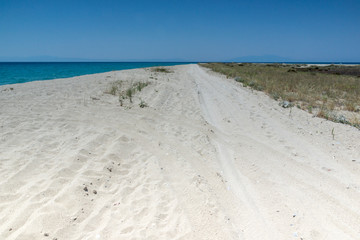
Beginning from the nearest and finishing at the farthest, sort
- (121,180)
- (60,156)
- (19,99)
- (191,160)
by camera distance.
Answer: (121,180), (60,156), (191,160), (19,99)

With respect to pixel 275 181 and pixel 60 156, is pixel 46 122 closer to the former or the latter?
pixel 60 156

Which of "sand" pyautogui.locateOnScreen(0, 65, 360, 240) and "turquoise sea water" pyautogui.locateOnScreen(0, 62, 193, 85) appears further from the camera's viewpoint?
"turquoise sea water" pyautogui.locateOnScreen(0, 62, 193, 85)

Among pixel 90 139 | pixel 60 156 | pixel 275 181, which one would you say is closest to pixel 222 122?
pixel 275 181

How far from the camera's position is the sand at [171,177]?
2.86 m

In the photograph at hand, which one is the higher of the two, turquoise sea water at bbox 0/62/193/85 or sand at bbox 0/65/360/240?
turquoise sea water at bbox 0/62/193/85

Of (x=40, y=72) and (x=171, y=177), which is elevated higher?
(x=40, y=72)

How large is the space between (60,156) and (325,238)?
14.3 feet

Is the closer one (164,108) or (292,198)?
(292,198)

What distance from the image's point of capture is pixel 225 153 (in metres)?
5.23

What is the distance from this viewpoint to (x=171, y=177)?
406 cm

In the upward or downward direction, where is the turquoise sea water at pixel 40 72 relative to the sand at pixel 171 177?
upward

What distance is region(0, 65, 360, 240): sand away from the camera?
2859 millimetres

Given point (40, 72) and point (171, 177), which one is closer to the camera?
point (171, 177)

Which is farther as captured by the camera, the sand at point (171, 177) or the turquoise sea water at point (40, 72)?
the turquoise sea water at point (40, 72)
